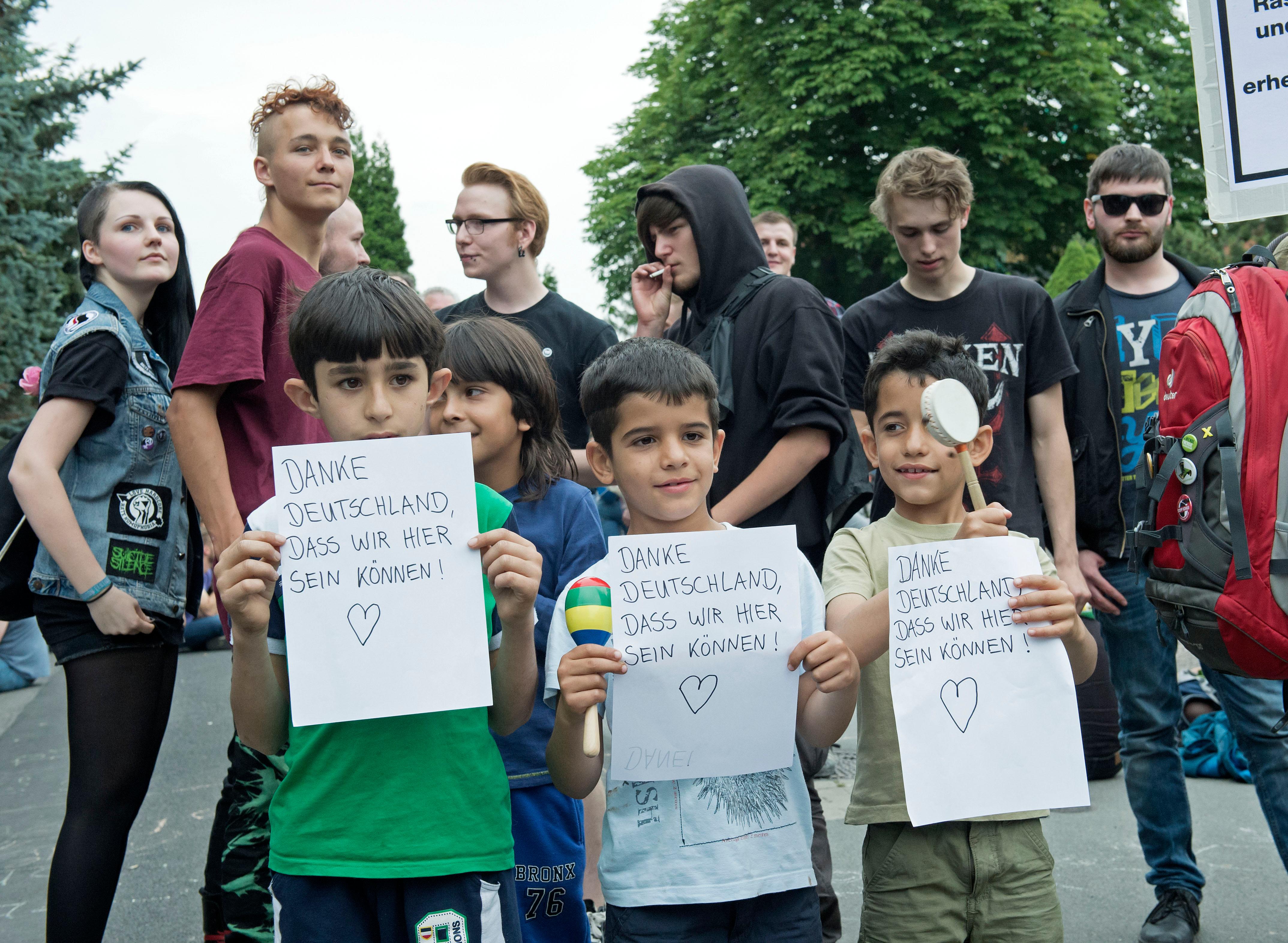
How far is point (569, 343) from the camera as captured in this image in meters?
3.64

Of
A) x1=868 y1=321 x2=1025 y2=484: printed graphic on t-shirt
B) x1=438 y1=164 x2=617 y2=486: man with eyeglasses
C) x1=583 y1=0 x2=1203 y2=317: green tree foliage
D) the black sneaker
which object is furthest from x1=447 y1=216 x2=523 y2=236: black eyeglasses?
x1=583 y1=0 x2=1203 y2=317: green tree foliage

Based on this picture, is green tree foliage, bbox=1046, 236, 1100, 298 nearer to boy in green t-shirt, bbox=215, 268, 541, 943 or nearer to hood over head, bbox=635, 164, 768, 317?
hood over head, bbox=635, 164, 768, 317

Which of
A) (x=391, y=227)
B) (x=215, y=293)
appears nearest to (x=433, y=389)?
(x=215, y=293)

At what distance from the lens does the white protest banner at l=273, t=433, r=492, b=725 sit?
1.92 metres

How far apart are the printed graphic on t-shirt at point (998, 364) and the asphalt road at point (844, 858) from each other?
5.28 feet

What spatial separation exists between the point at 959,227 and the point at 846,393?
64 centimetres

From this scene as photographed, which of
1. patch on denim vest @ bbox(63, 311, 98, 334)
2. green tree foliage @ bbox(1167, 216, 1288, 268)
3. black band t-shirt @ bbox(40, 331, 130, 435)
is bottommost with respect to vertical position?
black band t-shirt @ bbox(40, 331, 130, 435)

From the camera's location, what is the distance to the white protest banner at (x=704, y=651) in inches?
78.1

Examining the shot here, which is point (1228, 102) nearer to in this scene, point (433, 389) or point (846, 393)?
point (846, 393)

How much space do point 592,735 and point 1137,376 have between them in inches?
105

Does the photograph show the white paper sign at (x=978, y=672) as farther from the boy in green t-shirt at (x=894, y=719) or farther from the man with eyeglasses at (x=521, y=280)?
the man with eyeglasses at (x=521, y=280)

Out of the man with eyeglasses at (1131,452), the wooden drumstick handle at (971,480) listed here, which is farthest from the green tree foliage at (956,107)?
the wooden drumstick handle at (971,480)

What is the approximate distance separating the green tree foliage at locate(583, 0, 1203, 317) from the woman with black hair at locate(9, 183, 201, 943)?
18.1 m

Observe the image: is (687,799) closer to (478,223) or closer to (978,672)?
(978,672)
